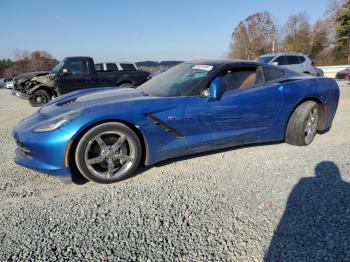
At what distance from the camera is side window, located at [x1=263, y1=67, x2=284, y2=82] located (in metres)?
3.86

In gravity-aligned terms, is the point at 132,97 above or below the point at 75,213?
above

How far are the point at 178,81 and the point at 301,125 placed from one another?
6.24ft

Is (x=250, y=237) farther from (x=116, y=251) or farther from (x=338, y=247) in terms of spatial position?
(x=116, y=251)

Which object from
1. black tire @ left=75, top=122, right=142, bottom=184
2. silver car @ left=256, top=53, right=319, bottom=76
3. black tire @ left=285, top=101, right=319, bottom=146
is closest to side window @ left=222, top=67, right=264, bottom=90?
black tire @ left=285, top=101, right=319, bottom=146

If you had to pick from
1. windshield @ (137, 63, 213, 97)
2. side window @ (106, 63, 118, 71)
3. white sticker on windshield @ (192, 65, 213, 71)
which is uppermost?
side window @ (106, 63, 118, 71)

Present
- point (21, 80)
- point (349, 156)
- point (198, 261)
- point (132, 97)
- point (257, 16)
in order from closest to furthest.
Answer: point (198, 261)
point (132, 97)
point (349, 156)
point (21, 80)
point (257, 16)

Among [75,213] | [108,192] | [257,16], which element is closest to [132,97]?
[108,192]

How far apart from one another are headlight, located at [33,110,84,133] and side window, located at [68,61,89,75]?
7.24 metres

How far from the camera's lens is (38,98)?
9.54 metres

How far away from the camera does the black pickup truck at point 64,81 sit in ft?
30.7

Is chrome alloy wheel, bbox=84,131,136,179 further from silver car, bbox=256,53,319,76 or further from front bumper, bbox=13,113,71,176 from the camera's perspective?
silver car, bbox=256,53,319,76

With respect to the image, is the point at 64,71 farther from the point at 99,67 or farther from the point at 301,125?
the point at 301,125

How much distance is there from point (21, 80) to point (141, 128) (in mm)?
8791

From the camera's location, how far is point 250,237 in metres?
2.05
